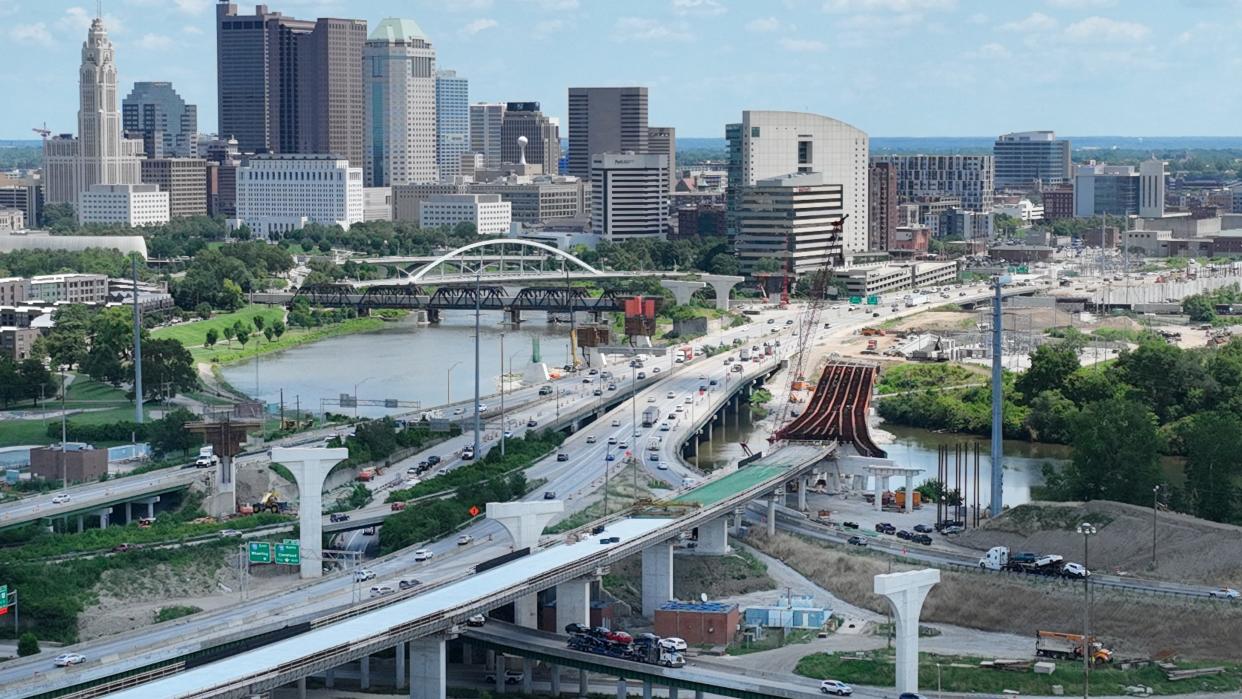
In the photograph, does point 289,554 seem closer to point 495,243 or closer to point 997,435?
point 997,435

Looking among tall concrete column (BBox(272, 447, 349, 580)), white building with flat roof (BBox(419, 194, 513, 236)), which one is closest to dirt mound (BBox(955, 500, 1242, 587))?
tall concrete column (BBox(272, 447, 349, 580))

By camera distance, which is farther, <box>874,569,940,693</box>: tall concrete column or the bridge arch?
the bridge arch

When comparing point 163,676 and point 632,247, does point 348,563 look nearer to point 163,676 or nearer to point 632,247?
point 163,676

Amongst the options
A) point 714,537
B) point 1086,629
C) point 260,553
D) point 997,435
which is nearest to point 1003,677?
point 1086,629

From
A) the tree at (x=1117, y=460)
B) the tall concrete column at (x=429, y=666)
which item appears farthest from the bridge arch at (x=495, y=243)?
the tall concrete column at (x=429, y=666)

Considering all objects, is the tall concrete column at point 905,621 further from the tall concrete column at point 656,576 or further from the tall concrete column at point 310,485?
the tall concrete column at point 310,485

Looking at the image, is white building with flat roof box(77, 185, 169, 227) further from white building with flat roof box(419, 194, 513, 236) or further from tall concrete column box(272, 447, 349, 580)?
tall concrete column box(272, 447, 349, 580)
